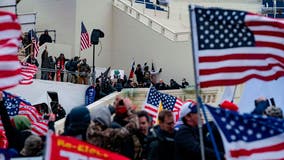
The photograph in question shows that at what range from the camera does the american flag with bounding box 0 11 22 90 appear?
24.1 ft

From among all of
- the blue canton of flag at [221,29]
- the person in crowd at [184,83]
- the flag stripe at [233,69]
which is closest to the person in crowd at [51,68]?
the person in crowd at [184,83]

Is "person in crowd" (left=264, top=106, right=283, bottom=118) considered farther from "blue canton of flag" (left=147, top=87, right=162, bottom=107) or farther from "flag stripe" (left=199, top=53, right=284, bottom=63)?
"blue canton of flag" (left=147, top=87, right=162, bottom=107)

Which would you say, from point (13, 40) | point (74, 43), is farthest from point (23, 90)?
point (13, 40)

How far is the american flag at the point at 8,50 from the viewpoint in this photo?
24.1ft

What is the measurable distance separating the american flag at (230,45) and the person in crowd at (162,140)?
0.94m

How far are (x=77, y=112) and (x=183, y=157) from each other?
122 centimetres

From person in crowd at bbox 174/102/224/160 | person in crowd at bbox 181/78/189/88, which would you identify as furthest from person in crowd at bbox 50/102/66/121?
person in crowd at bbox 174/102/224/160

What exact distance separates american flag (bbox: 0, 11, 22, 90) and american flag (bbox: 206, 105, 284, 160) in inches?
87.7

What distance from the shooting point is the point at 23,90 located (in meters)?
25.7

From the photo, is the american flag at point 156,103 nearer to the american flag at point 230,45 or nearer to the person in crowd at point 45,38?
the american flag at point 230,45

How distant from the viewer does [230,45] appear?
6832mm

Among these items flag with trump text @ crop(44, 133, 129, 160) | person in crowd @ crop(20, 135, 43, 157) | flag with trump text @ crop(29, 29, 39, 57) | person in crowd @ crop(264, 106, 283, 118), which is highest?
flag with trump text @ crop(29, 29, 39, 57)

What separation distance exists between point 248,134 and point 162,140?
3.92ft

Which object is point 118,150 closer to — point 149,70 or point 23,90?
point 23,90
